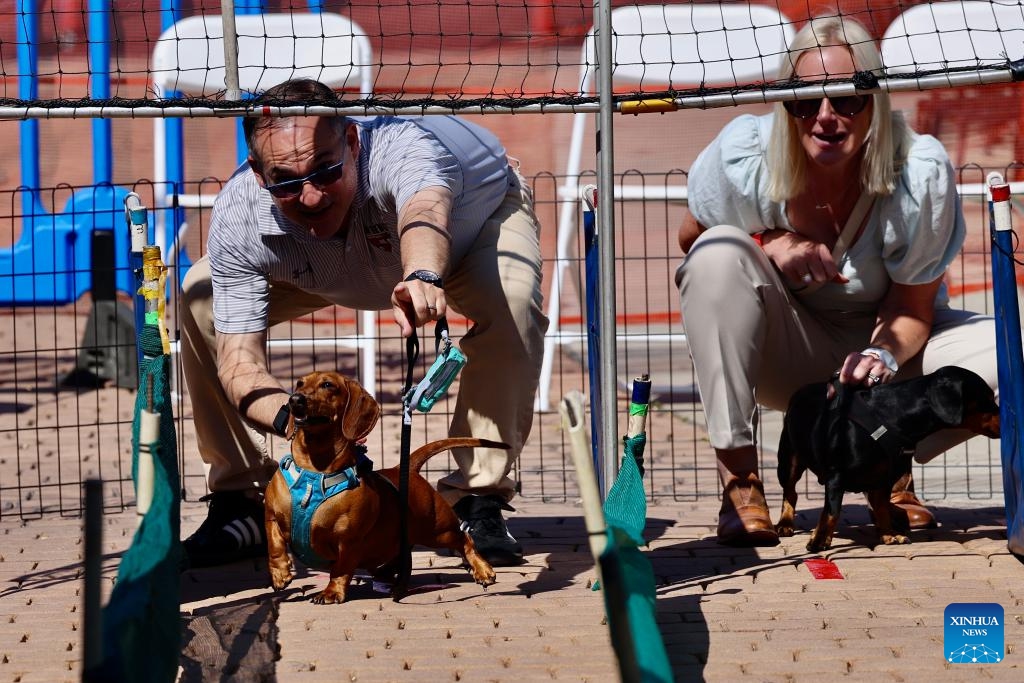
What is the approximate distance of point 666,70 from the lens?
25.7ft

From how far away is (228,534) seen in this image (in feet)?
13.1

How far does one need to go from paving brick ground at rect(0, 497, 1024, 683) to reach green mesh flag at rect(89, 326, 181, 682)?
48 centimetres

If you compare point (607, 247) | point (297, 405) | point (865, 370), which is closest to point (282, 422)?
point (297, 405)

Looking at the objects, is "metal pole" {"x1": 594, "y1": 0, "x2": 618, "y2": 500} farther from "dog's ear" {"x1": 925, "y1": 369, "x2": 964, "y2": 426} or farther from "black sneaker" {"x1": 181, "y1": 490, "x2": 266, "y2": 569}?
"black sneaker" {"x1": 181, "y1": 490, "x2": 266, "y2": 569}

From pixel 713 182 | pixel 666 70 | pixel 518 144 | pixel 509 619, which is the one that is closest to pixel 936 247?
pixel 713 182

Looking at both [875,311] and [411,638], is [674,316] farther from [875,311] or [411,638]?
[411,638]

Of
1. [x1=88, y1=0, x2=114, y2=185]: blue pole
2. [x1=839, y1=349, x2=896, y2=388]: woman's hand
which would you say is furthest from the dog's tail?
[x1=88, y1=0, x2=114, y2=185]: blue pole

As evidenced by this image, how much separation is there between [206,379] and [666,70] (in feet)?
14.8

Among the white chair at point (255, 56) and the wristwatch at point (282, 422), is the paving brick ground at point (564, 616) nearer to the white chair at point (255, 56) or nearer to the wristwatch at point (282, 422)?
the wristwatch at point (282, 422)

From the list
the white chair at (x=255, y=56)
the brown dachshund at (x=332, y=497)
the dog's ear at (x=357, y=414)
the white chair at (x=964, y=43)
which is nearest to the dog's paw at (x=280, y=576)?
the brown dachshund at (x=332, y=497)

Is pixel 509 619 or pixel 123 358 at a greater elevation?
pixel 123 358

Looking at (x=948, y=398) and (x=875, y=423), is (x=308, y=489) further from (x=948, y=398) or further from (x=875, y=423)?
(x=948, y=398)

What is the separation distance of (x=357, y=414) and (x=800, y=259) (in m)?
1.53

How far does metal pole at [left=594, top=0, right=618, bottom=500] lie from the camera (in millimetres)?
3498
